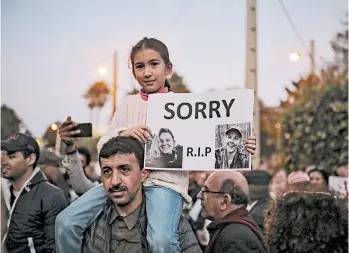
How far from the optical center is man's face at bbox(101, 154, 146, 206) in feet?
11.5

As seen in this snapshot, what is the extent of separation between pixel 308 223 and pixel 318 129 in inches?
322

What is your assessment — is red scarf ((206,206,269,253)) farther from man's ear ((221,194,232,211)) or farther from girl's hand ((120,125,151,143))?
girl's hand ((120,125,151,143))

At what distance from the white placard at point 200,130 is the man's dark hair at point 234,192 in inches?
47.6

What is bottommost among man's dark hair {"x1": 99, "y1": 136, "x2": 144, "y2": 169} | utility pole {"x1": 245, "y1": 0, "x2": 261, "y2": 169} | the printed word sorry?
man's dark hair {"x1": 99, "y1": 136, "x2": 144, "y2": 169}

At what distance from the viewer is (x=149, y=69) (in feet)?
12.7

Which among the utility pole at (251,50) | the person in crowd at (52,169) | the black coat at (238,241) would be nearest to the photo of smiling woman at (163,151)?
the black coat at (238,241)

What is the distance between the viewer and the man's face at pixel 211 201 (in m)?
4.82

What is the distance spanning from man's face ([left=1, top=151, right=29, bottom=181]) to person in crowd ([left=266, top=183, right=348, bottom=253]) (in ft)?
6.45

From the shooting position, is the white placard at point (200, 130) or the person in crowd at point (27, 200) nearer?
the white placard at point (200, 130)

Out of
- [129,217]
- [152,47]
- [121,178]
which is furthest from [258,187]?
[121,178]

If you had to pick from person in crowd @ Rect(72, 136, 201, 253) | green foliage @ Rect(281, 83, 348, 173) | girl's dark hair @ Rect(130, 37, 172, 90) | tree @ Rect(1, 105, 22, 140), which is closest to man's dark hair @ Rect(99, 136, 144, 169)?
person in crowd @ Rect(72, 136, 201, 253)

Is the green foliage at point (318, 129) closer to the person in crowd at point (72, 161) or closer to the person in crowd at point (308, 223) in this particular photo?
the person in crowd at point (308, 223)

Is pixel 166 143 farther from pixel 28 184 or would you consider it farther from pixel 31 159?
pixel 31 159

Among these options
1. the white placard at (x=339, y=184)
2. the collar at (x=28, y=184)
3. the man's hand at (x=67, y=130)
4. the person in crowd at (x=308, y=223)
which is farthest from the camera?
the white placard at (x=339, y=184)
